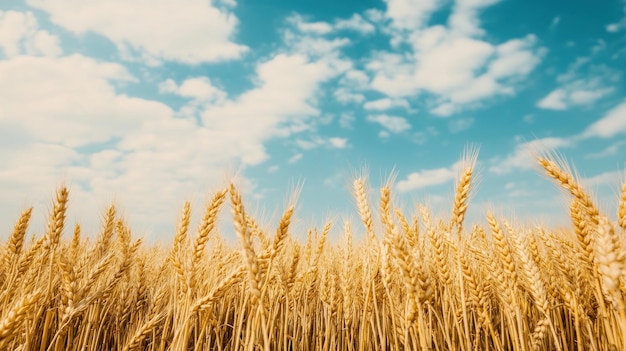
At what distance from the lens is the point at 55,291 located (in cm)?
395

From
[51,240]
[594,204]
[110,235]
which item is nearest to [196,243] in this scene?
[51,240]

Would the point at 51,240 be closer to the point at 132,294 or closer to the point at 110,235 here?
the point at 110,235

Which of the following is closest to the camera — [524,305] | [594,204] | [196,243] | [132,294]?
[594,204]

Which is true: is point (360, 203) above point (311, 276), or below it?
above

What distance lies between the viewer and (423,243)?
3.77 m

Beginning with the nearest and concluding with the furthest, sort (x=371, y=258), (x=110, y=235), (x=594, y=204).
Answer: (x=594, y=204)
(x=371, y=258)
(x=110, y=235)

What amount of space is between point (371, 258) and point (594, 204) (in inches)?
57.1

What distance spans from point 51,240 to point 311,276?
218 cm

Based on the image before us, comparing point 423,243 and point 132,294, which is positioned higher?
point 423,243

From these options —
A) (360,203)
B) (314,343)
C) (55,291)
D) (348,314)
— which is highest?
(360,203)

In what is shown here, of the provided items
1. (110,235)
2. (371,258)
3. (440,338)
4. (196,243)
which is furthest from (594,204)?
(110,235)

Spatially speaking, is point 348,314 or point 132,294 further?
point 132,294

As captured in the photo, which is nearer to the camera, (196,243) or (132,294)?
(196,243)

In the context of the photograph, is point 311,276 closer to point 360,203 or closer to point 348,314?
point 348,314
